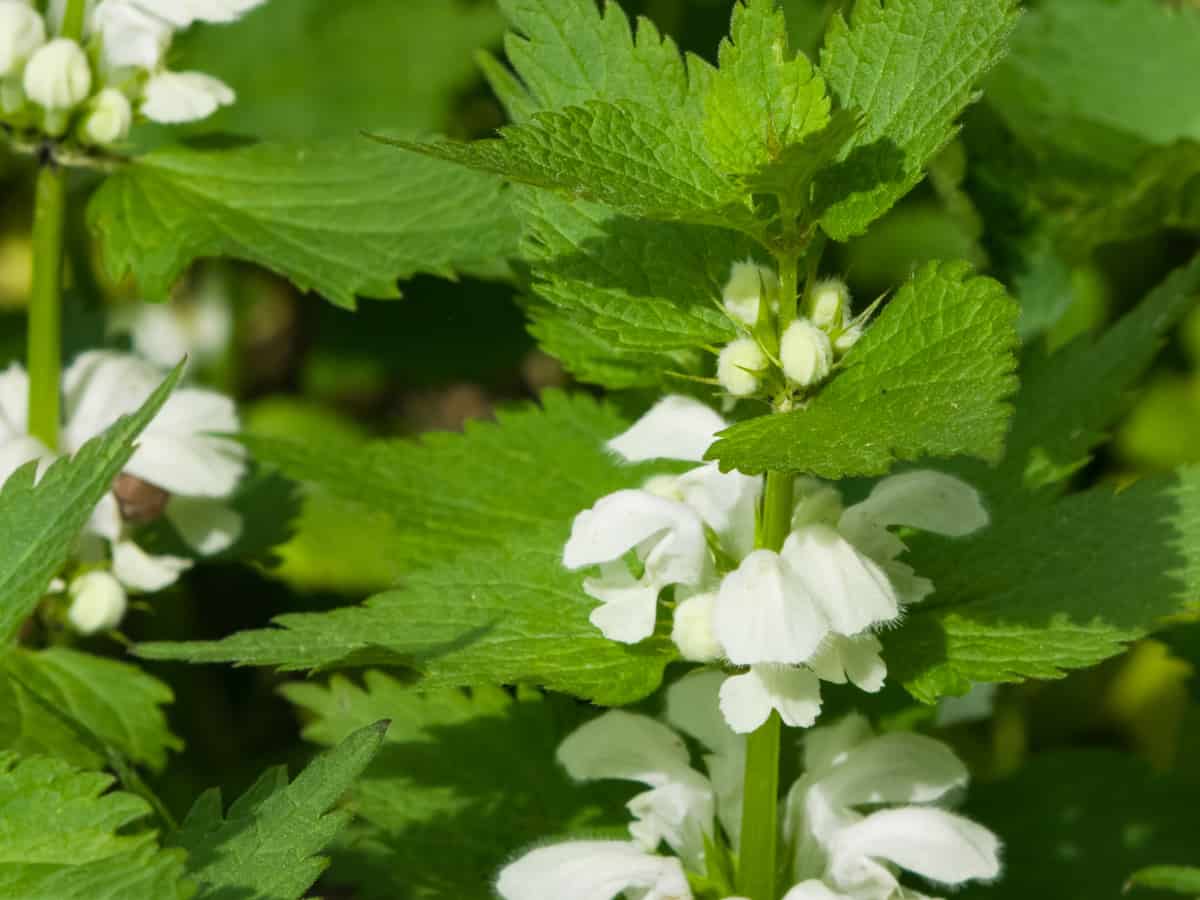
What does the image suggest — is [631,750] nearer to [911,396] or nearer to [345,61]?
[911,396]

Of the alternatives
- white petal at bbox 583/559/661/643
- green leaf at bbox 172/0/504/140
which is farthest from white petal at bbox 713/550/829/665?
green leaf at bbox 172/0/504/140

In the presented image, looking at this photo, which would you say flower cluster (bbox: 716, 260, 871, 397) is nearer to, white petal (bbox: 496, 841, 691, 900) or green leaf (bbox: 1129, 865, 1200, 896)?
white petal (bbox: 496, 841, 691, 900)

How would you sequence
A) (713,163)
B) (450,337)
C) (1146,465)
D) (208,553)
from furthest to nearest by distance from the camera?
(450,337), (1146,465), (208,553), (713,163)

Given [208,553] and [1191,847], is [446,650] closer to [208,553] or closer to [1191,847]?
[208,553]

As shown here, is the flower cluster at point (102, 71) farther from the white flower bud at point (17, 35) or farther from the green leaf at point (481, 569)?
the green leaf at point (481, 569)

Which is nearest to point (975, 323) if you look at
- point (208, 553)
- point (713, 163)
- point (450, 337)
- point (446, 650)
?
point (713, 163)

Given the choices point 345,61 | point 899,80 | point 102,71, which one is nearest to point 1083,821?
point 899,80

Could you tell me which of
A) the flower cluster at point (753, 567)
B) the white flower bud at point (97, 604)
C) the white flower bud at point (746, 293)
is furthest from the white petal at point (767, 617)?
the white flower bud at point (97, 604)

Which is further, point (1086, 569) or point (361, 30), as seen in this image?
point (361, 30)
